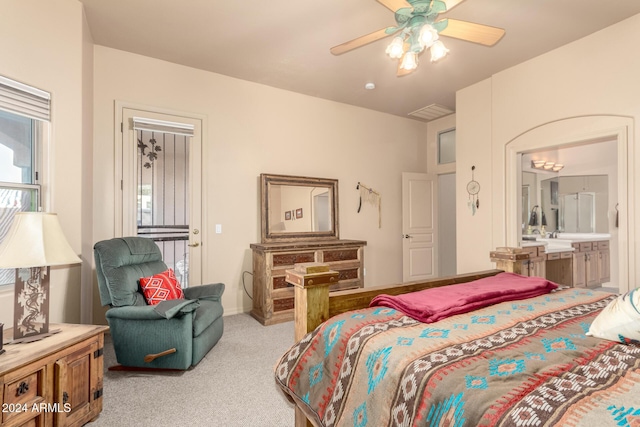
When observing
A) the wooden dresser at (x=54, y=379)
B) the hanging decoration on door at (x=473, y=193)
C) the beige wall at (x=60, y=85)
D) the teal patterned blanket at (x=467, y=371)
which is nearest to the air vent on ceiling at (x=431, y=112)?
the hanging decoration on door at (x=473, y=193)

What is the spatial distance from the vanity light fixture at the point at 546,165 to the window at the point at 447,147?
5.05ft

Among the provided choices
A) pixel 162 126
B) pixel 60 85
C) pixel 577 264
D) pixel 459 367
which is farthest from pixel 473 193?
pixel 60 85

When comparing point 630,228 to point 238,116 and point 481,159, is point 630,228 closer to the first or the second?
point 481,159

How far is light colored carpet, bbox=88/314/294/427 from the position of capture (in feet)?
6.16

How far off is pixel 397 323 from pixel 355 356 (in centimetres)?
26

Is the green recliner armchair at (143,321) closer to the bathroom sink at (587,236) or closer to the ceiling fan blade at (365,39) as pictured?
the ceiling fan blade at (365,39)

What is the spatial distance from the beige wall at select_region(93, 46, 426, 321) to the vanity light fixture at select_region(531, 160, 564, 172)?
2150mm

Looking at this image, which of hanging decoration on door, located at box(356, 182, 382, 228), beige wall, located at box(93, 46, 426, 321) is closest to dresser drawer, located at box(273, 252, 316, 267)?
beige wall, located at box(93, 46, 426, 321)

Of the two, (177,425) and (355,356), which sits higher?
(355,356)

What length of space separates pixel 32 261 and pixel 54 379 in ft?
2.07

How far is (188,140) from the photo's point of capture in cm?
374

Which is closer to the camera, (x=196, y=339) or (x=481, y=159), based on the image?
(x=196, y=339)

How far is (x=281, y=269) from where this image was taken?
366cm

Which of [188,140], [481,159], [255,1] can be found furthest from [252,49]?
[481,159]
